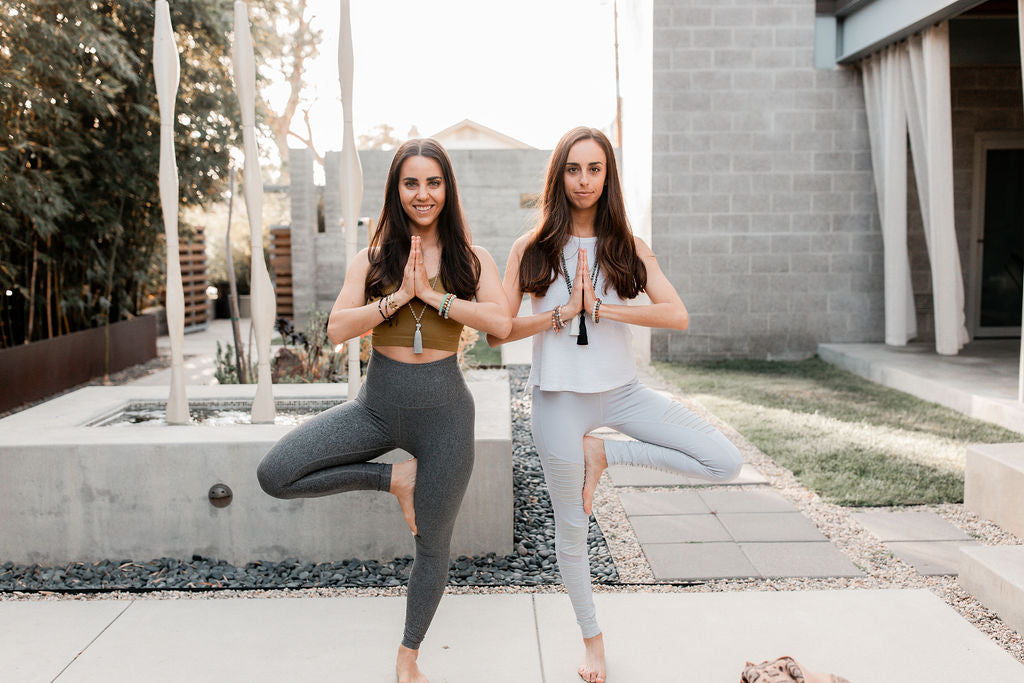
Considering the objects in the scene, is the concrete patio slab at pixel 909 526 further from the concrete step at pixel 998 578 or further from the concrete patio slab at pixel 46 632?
the concrete patio slab at pixel 46 632

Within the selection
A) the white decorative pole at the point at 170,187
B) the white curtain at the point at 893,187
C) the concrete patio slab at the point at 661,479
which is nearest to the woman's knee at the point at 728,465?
the concrete patio slab at the point at 661,479

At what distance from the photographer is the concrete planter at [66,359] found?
6.07 meters

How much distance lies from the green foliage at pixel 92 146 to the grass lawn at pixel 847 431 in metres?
4.92

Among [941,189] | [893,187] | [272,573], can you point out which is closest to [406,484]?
[272,573]

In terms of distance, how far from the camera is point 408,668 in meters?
2.09

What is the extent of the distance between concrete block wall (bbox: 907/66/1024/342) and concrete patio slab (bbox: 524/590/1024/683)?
5.51 meters

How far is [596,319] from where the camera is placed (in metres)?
2.03

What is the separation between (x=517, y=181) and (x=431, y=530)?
Answer: 8.71m

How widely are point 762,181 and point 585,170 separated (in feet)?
18.9

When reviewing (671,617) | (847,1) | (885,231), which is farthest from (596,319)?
(847,1)

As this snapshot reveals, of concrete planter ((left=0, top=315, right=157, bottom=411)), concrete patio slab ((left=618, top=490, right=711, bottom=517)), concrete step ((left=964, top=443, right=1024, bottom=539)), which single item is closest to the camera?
concrete step ((left=964, top=443, right=1024, bottom=539))

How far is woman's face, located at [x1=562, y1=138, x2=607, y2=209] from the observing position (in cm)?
205

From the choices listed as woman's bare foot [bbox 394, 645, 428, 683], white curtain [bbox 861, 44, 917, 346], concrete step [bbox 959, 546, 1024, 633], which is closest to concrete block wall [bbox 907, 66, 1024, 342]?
white curtain [bbox 861, 44, 917, 346]

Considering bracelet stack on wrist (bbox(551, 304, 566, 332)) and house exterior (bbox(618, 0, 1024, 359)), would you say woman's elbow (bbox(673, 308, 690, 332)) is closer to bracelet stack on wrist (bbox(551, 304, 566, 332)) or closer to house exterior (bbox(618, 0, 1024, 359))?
bracelet stack on wrist (bbox(551, 304, 566, 332))
